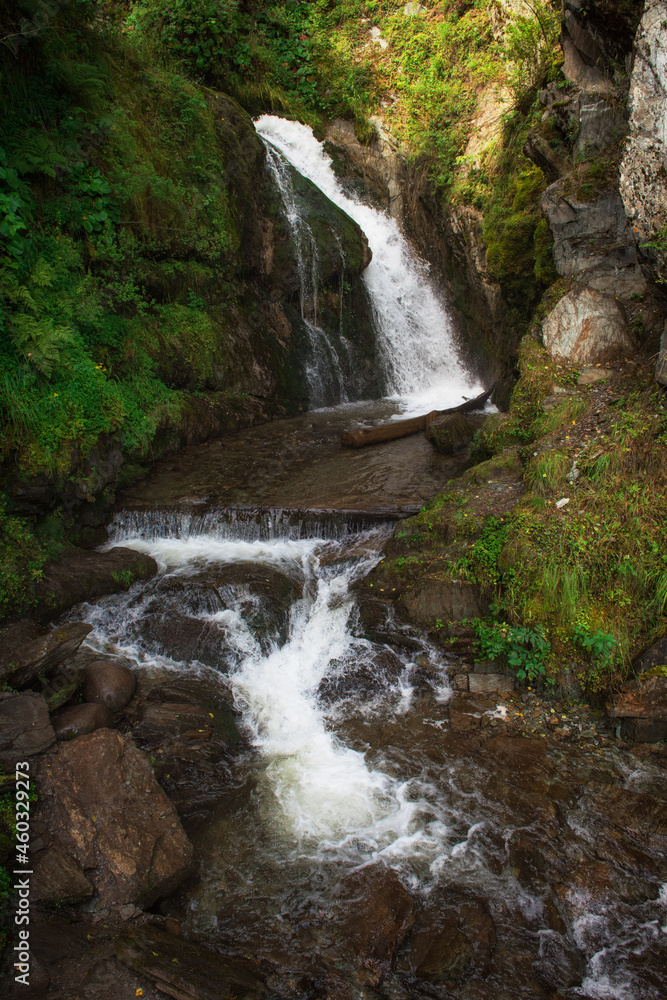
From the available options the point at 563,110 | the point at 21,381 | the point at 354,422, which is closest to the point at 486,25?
the point at 563,110

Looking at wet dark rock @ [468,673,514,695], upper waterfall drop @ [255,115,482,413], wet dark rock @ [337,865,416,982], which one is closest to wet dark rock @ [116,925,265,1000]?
wet dark rock @ [337,865,416,982]

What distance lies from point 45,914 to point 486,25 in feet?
57.9

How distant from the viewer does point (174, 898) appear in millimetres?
3893

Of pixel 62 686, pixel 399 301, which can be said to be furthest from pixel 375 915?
pixel 399 301

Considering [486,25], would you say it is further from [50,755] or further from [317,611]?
[50,755]

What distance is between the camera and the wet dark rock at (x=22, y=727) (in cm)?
406

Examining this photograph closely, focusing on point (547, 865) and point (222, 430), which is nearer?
point (547, 865)

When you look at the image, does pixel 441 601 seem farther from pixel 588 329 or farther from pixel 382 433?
pixel 382 433

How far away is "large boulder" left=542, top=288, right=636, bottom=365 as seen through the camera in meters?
7.11

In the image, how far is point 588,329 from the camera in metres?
7.29

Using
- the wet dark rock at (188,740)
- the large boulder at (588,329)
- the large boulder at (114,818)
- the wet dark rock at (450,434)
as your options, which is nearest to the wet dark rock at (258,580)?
the wet dark rock at (188,740)

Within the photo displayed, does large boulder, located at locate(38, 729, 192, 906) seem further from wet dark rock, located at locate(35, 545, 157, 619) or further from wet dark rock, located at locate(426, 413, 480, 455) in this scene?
wet dark rock, located at locate(426, 413, 480, 455)

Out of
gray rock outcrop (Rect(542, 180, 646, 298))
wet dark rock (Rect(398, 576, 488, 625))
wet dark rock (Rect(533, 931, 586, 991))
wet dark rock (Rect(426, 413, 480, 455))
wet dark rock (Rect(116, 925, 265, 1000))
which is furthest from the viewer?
wet dark rock (Rect(426, 413, 480, 455))

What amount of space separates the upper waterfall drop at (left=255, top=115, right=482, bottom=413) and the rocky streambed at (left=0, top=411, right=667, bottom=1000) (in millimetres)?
8453
